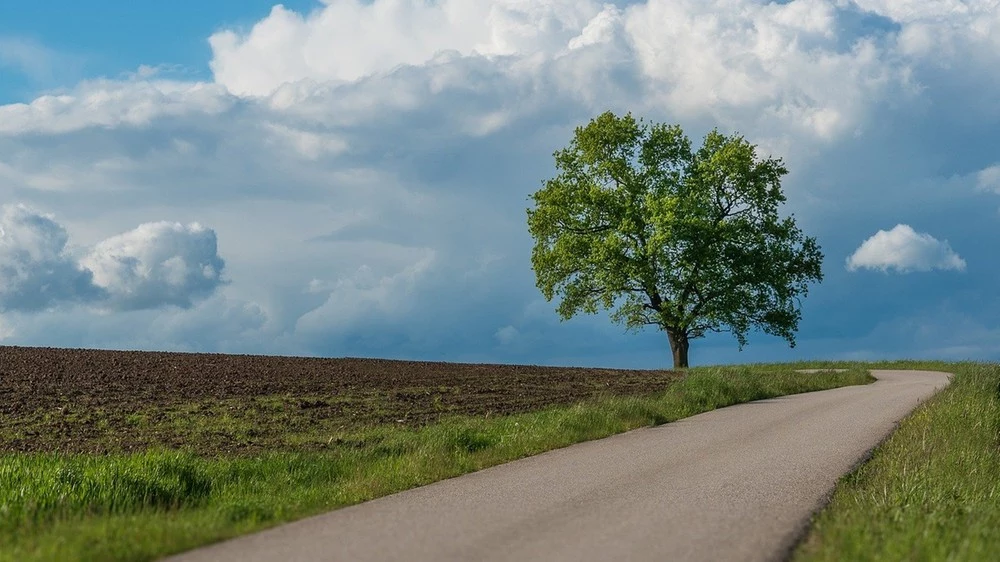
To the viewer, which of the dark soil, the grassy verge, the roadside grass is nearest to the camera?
the grassy verge

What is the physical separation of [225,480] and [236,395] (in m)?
11.9

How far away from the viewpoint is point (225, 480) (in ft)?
44.2

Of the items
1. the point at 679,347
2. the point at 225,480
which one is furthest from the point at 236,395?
the point at 679,347

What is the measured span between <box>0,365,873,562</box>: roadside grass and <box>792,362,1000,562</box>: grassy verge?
5166mm

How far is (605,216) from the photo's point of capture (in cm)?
4528

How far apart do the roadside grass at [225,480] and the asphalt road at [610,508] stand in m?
0.47

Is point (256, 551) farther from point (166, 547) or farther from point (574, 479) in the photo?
point (574, 479)

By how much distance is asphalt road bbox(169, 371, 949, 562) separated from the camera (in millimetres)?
8672

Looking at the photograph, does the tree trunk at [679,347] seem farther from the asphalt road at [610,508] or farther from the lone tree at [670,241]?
the asphalt road at [610,508]

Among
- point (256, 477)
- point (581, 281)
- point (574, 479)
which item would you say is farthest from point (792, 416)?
point (581, 281)

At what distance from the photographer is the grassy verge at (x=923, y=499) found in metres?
8.66

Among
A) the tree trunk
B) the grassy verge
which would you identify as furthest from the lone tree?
the grassy verge

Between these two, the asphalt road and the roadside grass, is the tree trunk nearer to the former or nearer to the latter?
the roadside grass

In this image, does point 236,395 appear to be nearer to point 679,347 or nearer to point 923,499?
point 923,499
